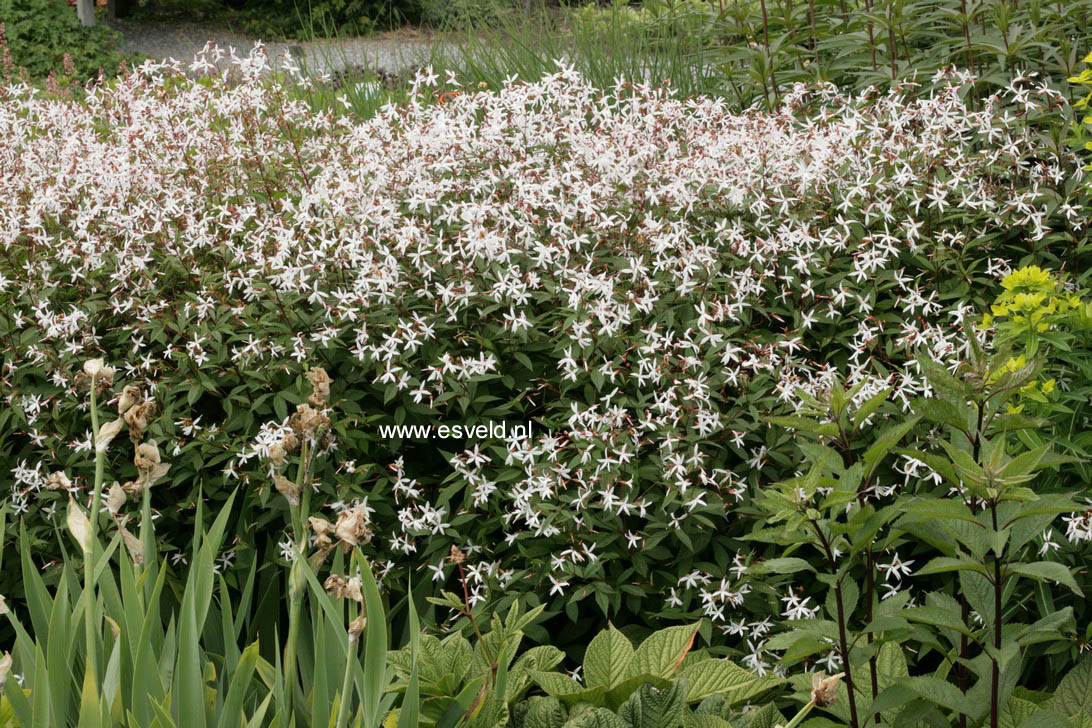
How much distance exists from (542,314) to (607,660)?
41.4 inches

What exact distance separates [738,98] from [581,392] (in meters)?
2.29

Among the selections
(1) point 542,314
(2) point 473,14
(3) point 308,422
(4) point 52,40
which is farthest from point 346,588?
(4) point 52,40

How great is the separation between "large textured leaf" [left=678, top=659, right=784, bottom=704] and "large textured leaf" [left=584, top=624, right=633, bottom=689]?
12cm

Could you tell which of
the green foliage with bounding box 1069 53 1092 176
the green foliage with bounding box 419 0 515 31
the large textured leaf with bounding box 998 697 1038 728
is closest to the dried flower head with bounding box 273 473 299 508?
the large textured leaf with bounding box 998 697 1038 728

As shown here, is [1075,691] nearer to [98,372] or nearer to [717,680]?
[717,680]

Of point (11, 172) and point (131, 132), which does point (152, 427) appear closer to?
point (131, 132)

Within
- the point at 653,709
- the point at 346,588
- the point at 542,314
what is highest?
the point at 346,588

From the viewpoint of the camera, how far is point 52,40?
605 inches

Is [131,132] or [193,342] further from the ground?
[131,132]

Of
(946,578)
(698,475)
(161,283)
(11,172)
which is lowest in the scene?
(946,578)

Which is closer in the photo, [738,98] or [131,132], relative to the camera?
[131,132]

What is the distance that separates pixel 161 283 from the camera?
3.20 metres

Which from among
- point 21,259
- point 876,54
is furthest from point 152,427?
point 876,54

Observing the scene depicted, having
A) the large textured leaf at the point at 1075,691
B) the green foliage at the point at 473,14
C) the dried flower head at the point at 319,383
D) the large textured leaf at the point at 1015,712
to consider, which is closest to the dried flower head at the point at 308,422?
the dried flower head at the point at 319,383
